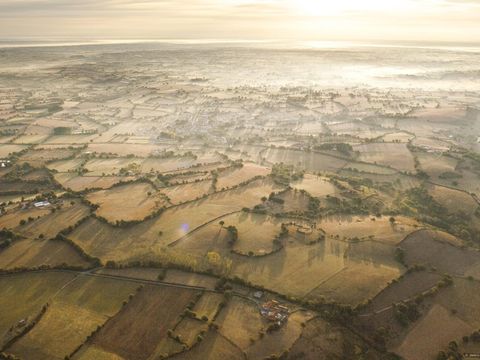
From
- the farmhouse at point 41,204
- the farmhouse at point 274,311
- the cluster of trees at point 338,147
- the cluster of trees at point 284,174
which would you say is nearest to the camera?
the farmhouse at point 274,311

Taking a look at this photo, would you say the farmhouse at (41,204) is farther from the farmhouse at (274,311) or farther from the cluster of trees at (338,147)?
the cluster of trees at (338,147)

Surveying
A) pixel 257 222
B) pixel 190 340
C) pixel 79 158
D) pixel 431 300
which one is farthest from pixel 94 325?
pixel 79 158

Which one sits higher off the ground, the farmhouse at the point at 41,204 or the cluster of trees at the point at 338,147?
the cluster of trees at the point at 338,147

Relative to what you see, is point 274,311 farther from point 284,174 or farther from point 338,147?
point 338,147

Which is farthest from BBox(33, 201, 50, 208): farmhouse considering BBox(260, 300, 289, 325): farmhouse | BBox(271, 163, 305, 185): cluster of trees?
BBox(260, 300, 289, 325): farmhouse

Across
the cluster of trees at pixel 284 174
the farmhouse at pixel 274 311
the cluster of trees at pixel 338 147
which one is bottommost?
the farmhouse at pixel 274 311

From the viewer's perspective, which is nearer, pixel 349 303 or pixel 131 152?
pixel 349 303

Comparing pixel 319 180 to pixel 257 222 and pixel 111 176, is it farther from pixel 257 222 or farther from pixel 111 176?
pixel 111 176

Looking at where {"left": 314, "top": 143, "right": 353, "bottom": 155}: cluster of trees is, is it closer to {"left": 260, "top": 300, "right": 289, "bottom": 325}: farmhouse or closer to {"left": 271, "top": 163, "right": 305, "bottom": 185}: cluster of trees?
{"left": 271, "top": 163, "right": 305, "bottom": 185}: cluster of trees

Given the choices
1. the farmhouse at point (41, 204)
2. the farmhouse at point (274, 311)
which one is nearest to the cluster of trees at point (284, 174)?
the farmhouse at point (274, 311)

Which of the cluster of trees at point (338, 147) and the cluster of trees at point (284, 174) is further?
the cluster of trees at point (338, 147)

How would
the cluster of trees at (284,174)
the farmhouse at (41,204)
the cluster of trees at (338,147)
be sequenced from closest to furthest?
1. the farmhouse at (41,204)
2. the cluster of trees at (284,174)
3. the cluster of trees at (338,147)
